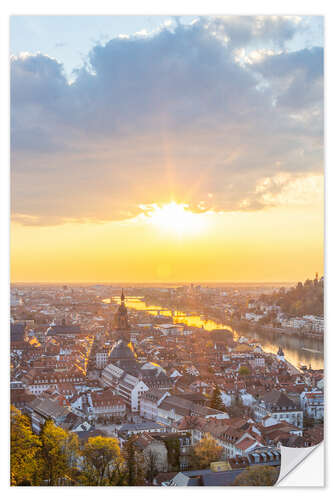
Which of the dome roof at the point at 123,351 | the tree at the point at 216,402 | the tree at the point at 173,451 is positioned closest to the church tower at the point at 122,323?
the dome roof at the point at 123,351

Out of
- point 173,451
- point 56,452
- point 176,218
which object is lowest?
point 173,451

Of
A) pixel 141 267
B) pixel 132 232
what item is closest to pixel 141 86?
pixel 132 232

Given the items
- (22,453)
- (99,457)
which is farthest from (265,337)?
(22,453)

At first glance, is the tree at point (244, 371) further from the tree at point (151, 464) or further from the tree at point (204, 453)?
the tree at point (151, 464)

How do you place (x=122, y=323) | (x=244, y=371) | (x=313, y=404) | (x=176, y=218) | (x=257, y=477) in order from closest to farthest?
1. (x=257, y=477)
2. (x=313, y=404)
3. (x=176, y=218)
4. (x=244, y=371)
5. (x=122, y=323)

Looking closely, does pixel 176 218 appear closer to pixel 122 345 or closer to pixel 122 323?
pixel 122 323

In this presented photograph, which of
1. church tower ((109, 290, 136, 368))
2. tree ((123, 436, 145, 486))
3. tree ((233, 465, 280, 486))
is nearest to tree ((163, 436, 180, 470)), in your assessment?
tree ((123, 436, 145, 486))

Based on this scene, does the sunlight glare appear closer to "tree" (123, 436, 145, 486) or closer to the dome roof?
"tree" (123, 436, 145, 486)

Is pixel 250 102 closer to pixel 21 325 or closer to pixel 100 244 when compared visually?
pixel 100 244
